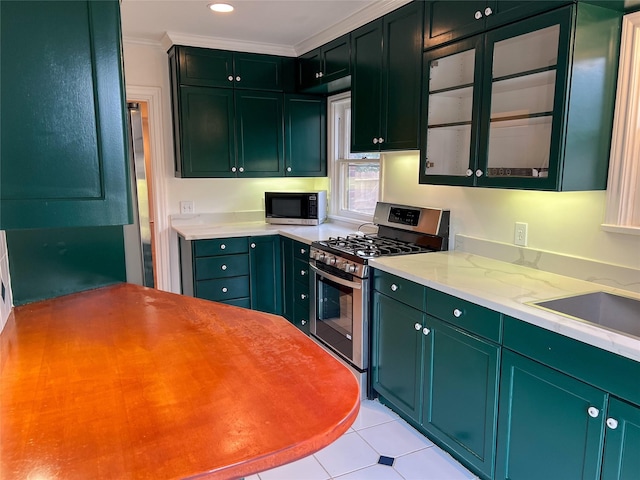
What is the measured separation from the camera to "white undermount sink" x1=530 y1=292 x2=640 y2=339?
185 centimetres

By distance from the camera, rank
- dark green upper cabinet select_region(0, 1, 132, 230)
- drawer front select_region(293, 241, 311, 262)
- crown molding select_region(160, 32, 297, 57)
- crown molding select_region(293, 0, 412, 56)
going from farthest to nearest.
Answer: crown molding select_region(160, 32, 297, 57) → drawer front select_region(293, 241, 311, 262) → crown molding select_region(293, 0, 412, 56) → dark green upper cabinet select_region(0, 1, 132, 230)

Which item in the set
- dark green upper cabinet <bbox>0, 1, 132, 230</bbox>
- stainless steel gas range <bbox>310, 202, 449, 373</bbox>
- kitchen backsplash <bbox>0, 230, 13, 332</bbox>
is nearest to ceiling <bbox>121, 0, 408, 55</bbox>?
stainless steel gas range <bbox>310, 202, 449, 373</bbox>

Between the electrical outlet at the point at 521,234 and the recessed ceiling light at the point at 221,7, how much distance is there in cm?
221

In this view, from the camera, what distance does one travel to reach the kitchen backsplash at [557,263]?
1.97m

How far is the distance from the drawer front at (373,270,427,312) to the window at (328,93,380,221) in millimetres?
1252

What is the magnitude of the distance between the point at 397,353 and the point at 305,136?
7.63 feet

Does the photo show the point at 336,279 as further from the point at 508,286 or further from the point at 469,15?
the point at 469,15

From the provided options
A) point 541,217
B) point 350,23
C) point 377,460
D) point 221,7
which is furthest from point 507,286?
point 221,7

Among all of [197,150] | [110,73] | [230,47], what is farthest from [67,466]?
[230,47]

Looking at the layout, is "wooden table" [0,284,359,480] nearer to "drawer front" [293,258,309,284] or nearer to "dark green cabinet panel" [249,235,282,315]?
"drawer front" [293,258,309,284]

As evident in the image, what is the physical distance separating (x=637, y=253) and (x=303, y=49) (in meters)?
2.95

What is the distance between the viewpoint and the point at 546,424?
1685mm

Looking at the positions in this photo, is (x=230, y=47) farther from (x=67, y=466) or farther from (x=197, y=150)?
(x=67, y=466)

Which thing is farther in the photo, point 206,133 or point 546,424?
point 206,133
